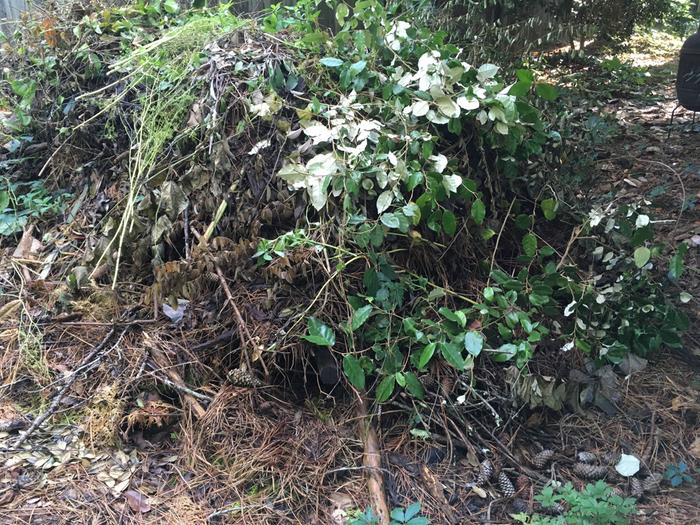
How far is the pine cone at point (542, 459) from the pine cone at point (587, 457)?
103 millimetres

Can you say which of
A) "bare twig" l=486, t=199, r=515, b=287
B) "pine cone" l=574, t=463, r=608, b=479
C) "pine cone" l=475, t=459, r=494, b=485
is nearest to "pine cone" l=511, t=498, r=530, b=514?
"pine cone" l=475, t=459, r=494, b=485

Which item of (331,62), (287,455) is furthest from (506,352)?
(331,62)

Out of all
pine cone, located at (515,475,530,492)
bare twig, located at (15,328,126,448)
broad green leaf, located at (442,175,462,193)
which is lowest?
pine cone, located at (515,475,530,492)

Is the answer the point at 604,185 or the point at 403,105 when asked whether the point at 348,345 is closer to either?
the point at 403,105

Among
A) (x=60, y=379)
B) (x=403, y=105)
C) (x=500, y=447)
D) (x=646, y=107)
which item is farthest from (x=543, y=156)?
(x=646, y=107)

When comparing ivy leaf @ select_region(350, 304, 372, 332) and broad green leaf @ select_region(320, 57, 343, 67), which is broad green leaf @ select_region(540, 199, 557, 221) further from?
broad green leaf @ select_region(320, 57, 343, 67)

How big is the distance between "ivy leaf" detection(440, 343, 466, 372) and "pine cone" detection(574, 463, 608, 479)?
0.60 m

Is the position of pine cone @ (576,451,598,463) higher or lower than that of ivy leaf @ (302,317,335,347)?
lower

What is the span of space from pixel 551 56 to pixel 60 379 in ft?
17.9

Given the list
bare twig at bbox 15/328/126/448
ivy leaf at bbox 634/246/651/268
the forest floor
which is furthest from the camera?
ivy leaf at bbox 634/246/651/268

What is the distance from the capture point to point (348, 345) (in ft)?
7.84

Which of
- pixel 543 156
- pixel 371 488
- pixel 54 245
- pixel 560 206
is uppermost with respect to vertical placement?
pixel 543 156

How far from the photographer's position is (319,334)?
7.52 ft

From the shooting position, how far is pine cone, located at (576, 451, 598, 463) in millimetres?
2344
